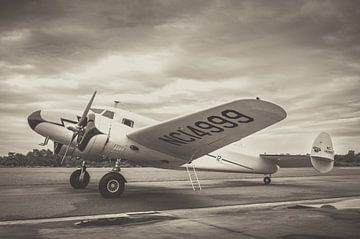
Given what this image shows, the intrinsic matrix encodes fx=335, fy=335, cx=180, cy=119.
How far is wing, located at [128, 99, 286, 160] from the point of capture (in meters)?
7.71

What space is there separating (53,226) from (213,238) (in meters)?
2.85

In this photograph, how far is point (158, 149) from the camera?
434 inches

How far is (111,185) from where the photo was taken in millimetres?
10180

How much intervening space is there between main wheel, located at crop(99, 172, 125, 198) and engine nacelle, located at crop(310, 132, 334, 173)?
9.79m

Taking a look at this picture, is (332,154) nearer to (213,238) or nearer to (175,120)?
(175,120)

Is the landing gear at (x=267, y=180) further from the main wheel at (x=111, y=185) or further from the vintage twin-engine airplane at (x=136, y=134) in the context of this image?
the main wheel at (x=111, y=185)

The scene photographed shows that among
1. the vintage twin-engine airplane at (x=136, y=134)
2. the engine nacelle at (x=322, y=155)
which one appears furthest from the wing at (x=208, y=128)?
the engine nacelle at (x=322, y=155)

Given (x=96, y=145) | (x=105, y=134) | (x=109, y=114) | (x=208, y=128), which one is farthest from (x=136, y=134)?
(x=208, y=128)

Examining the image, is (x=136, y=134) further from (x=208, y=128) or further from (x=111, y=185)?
(x=208, y=128)

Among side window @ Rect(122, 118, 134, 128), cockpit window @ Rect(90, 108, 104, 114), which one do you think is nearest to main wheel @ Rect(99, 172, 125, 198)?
side window @ Rect(122, 118, 134, 128)

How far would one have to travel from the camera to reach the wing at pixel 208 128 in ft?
25.3

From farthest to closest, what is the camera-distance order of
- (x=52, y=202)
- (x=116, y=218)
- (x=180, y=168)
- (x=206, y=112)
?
(x=180, y=168), (x=52, y=202), (x=206, y=112), (x=116, y=218)

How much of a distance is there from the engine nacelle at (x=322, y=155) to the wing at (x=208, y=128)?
290 inches

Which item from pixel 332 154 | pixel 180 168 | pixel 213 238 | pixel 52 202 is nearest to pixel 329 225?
pixel 213 238
